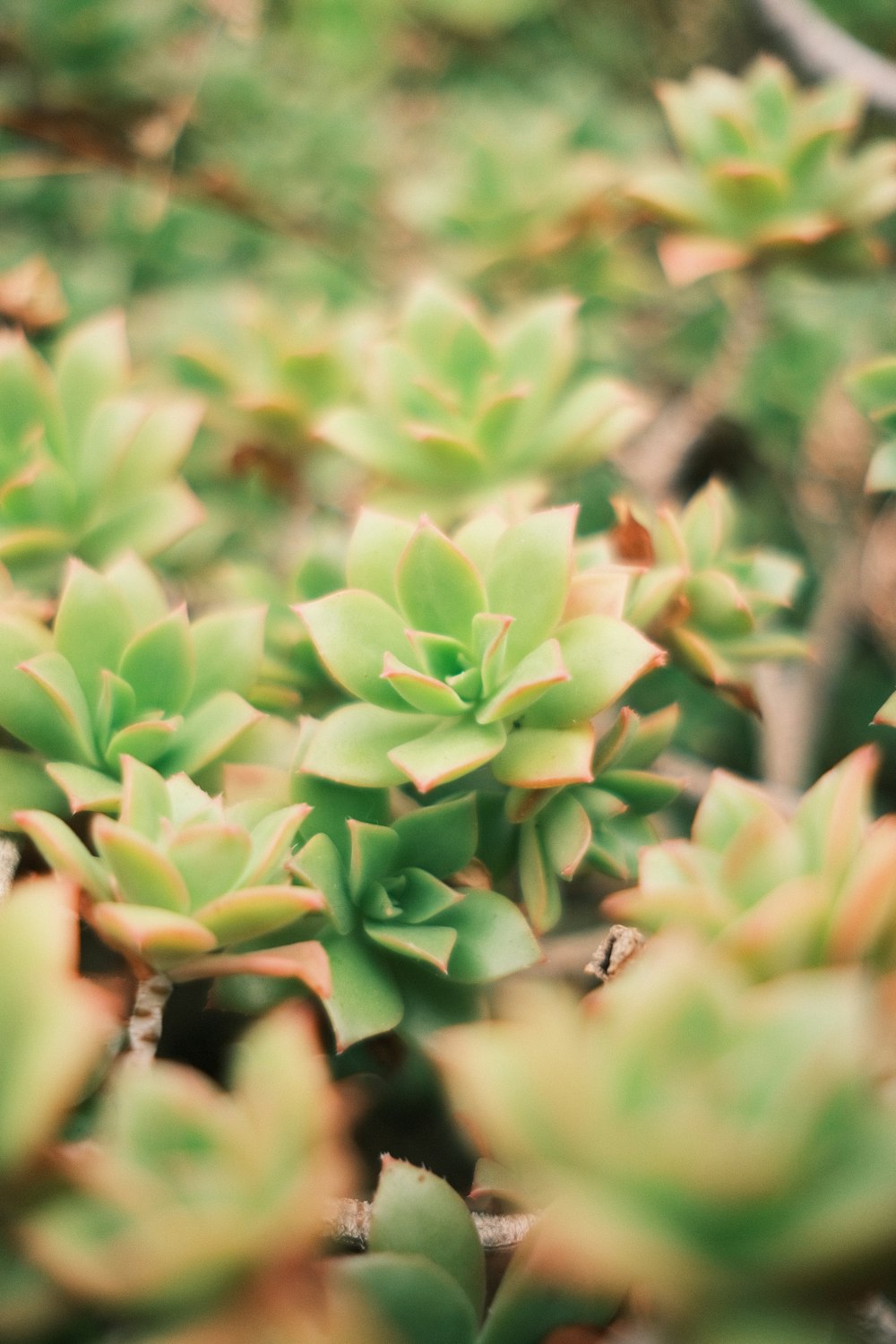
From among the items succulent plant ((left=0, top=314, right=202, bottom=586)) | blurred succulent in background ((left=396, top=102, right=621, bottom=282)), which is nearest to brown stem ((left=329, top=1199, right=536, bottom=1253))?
succulent plant ((left=0, top=314, right=202, bottom=586))

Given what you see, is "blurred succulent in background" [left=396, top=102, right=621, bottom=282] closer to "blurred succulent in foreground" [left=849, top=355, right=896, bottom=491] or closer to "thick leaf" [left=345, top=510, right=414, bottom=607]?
"blurred succulent in foreground" [left=849, top=355, right=896, bottom=491]

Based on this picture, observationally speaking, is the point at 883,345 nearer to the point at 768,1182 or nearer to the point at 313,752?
the point at 313,752

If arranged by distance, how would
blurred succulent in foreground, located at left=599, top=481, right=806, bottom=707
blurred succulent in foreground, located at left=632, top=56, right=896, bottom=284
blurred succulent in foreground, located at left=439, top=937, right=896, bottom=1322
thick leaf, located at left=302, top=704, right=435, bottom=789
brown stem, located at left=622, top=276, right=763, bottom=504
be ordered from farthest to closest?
brown stem, located at left=622, top=276, right=763, bottom=504
blurred succulent in foreground, located at left=632, top=56, right=896, bottom=284
blurred succulent in foreground, located at left=599, top=481, right=806, bottom=707
thick leaf, located at left=302, top=704, right=435, bottom=789
blurred succulent in foreground, located at left=439, top=937, right=896, bottom=1322

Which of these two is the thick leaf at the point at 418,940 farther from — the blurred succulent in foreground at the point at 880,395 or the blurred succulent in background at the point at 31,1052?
the blurred succulent in foreground at the point at 880,395

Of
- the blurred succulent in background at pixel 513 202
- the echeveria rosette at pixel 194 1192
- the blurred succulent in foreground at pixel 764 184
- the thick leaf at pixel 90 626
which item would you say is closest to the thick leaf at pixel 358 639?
the thick leaf at pixel 90 626

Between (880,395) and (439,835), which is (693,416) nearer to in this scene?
(880,395)

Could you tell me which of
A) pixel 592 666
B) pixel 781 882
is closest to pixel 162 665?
pixel 592 666

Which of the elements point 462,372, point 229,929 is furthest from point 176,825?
point 462,372
